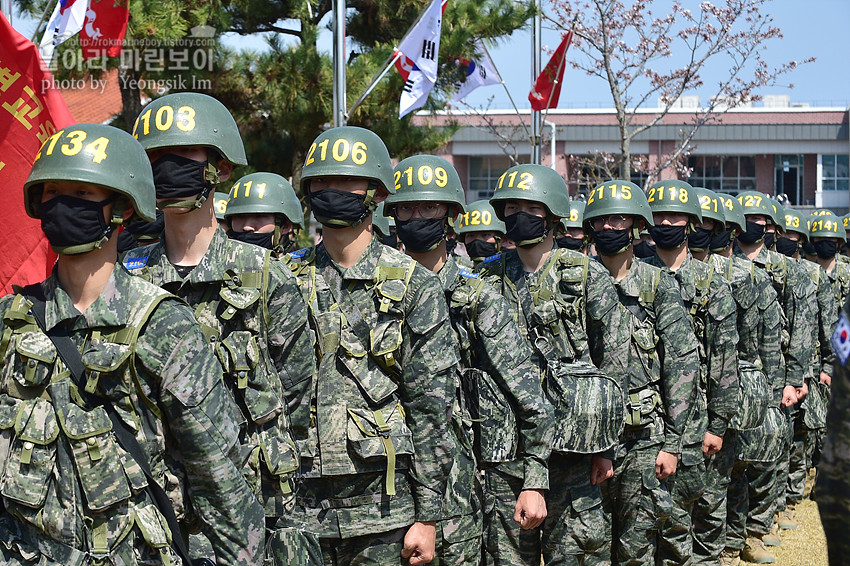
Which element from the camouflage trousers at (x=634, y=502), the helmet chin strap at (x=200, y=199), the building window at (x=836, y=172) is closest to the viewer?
the helmet chin strap at (x=200, y=199)

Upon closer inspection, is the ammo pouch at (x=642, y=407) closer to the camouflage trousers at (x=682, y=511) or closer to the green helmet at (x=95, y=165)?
the camouflage trousers at (x=682, y=511)

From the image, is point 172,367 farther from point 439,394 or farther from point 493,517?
point 493,517

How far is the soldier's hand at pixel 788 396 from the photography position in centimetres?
1049

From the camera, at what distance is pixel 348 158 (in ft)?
16.6

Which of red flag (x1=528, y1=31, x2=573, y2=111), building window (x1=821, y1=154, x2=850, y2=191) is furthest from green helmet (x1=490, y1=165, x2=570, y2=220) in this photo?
building window (x1=821, y1=154, x2=850, y2=191)

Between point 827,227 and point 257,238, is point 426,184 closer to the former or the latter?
point 257,238

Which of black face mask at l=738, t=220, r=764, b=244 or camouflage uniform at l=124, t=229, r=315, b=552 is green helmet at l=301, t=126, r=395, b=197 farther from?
black face mask at l=738, t=220, r=764, b=244

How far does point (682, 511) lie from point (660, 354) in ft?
4.37

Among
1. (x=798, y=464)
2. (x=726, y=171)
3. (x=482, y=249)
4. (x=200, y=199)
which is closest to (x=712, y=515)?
(x=482, y=249)

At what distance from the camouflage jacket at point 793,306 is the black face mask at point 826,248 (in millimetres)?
3479

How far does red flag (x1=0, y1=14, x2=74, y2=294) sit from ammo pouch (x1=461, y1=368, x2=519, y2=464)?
2.55 metres

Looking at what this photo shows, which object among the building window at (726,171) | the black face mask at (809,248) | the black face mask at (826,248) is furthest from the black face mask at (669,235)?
the building window at (726,171)

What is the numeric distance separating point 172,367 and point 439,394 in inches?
69.9

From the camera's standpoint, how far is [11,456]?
313 cm
